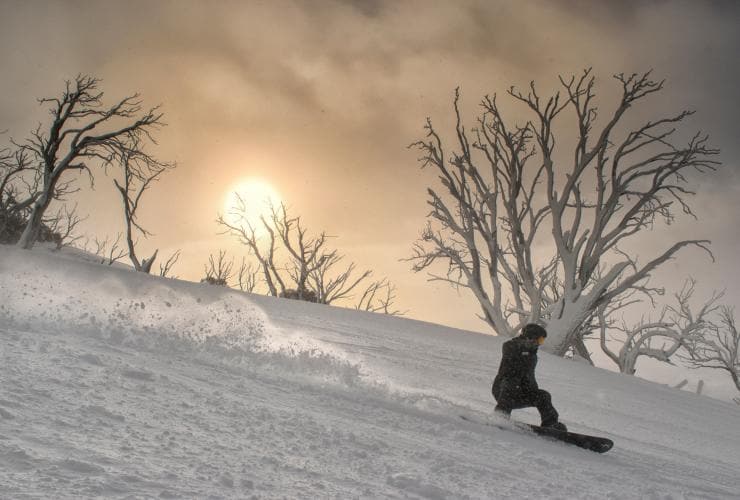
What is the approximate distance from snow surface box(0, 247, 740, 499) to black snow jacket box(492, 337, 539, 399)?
59cm

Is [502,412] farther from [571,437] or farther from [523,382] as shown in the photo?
[571,437]

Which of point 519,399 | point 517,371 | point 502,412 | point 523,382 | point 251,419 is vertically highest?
point 517,371

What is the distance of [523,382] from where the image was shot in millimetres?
7172

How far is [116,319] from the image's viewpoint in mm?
7352

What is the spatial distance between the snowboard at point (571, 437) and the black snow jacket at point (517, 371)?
1.56 ft

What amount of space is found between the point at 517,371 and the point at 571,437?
101 cm

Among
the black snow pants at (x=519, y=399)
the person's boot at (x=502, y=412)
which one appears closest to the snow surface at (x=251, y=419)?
the person's boot at (x=502, y=412)

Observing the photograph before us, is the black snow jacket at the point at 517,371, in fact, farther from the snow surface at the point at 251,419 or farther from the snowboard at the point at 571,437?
the snow surface at the point at 251,419

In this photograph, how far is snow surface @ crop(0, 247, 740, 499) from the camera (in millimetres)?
3039

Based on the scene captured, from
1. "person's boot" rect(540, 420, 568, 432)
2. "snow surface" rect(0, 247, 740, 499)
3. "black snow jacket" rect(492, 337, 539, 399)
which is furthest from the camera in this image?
"black snow jacket" rect(492, 337, 539, 399)

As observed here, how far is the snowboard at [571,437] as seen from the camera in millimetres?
6156

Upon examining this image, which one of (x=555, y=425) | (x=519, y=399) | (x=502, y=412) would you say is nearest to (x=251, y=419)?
(x=502, y=412)

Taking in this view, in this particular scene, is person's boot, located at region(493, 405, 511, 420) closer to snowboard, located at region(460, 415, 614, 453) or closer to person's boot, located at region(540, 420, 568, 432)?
snowboard, located at region(460, 415, 614, 453)

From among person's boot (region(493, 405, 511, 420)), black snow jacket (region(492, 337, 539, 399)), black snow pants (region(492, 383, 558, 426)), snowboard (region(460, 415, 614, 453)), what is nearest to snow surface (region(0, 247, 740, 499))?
snowboard (region(460, 415, 614, 453))
